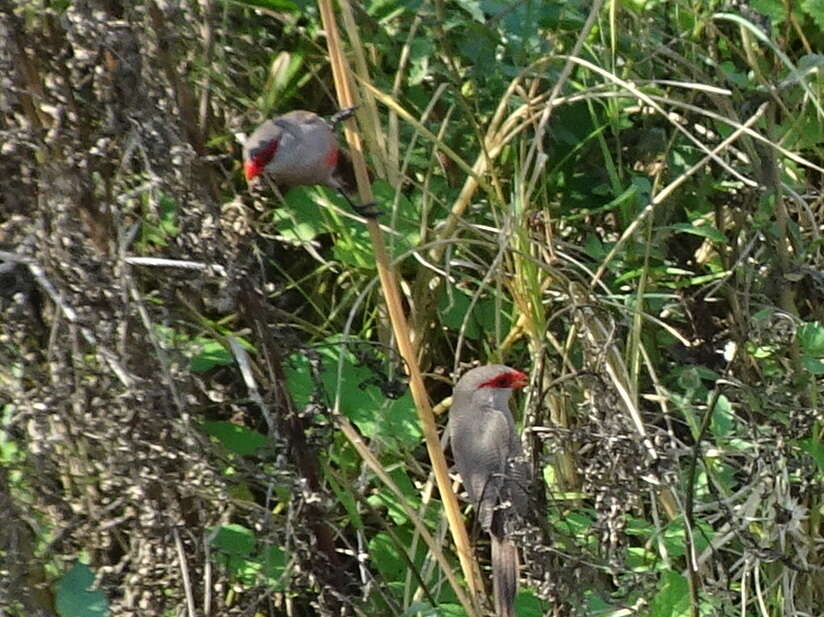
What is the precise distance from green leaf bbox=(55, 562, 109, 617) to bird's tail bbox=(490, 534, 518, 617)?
615mm

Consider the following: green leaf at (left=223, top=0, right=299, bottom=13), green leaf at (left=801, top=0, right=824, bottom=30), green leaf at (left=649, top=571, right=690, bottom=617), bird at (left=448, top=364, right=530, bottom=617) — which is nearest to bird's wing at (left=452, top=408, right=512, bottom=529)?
bird at (left=448, top=364, right=530, bottom=617)

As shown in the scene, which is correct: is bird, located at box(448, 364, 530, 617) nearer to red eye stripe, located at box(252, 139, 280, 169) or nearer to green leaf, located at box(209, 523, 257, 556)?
green leaf, located at box(209, 523, 257, 556)

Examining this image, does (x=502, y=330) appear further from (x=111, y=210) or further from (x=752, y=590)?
(x=111, y=210)

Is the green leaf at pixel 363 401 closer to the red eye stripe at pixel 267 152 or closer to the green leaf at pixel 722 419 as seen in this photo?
the red eye stripe at pixel 267 152

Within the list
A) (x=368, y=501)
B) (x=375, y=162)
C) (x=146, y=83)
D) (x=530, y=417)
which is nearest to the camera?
(x=146, y=83)

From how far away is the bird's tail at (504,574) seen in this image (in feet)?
7.77

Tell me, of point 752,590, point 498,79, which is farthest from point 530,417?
point 498,79

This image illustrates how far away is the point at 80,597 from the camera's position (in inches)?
88.2

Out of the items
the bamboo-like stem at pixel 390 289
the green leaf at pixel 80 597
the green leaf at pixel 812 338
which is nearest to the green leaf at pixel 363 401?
the bamboo-like stem at pixel 390 289

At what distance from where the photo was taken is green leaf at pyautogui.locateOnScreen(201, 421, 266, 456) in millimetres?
2496

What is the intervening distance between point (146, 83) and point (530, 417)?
0.82 metres

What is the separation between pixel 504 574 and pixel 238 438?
1.66ft

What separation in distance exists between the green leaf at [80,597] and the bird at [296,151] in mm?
746

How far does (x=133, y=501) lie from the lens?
2.26 m
